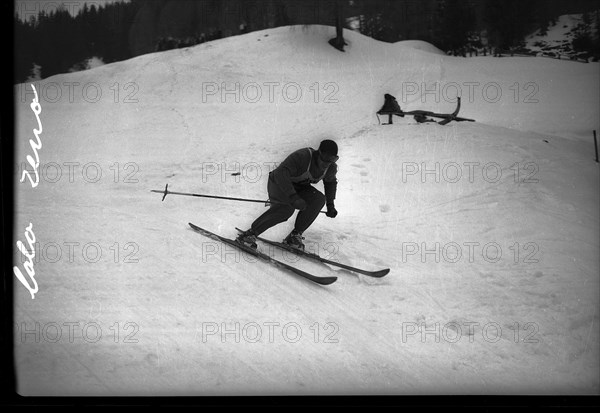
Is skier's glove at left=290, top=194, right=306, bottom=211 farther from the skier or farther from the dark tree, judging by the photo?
the dark tree

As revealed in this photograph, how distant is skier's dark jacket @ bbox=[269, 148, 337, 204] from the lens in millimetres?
3645

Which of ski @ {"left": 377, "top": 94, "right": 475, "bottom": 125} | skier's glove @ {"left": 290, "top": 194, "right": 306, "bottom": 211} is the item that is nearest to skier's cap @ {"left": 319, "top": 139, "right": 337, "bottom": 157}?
skier's glove @ {"left": 290, "top": 194, "right": 306, "bottom": 211}

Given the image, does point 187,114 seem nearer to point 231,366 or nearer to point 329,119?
point 329,119

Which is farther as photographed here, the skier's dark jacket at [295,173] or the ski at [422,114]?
the ski at [422,114]

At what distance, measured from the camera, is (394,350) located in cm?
304

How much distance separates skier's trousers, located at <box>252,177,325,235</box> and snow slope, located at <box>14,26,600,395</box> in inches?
15.1

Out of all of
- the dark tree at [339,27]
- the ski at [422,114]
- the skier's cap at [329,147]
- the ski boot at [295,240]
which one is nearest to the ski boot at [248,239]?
the ski boot at [295,240]

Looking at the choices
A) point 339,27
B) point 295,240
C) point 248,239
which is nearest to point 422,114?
point 339,27

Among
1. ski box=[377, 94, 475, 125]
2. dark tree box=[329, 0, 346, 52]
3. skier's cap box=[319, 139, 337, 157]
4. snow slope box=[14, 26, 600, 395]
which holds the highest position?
dark tree box=[329, 0, 346, 52]

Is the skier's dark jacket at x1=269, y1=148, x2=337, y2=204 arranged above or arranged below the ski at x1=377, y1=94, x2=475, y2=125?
below

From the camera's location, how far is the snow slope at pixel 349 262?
9.77 feet

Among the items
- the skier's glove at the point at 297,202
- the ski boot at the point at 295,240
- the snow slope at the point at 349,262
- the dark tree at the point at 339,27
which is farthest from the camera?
the dark tree at the point at 339,27
